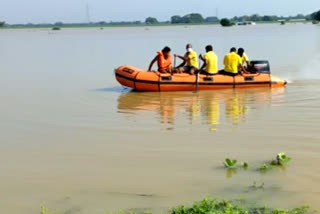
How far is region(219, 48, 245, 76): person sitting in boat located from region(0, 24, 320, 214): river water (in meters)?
0.52

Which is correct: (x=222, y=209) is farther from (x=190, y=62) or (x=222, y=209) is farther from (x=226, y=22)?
(x=226, y=22)

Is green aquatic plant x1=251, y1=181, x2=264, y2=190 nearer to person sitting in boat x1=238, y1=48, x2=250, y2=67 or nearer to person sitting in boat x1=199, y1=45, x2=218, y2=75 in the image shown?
person sitting in boat x1=199, y1=45, x2=218, y2=75

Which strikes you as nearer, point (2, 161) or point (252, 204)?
point (252, 204)

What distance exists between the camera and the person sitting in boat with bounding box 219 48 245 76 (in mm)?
12336

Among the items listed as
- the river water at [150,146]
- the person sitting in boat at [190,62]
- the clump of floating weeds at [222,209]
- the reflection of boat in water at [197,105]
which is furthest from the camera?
the person sitting in boat at [190,62]

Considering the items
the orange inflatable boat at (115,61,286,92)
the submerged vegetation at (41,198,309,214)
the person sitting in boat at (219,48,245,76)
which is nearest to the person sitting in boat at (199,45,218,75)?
the orange inflatable boat at (115,61,286,92)

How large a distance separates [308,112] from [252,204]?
16.7 feet

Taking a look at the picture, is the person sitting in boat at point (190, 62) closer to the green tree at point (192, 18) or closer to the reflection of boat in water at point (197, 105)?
the reflection of boat in water at point (197, 105)

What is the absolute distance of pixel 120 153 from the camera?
7133mm

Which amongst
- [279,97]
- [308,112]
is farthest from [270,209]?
[279,97]

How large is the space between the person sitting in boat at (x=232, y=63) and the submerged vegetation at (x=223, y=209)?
7558 mm

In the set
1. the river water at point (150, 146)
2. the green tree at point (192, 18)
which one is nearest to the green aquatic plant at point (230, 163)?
the river water at point (150, 146)

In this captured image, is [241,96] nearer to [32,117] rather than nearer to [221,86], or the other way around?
[221,86]

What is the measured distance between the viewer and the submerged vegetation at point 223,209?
461 centimetres
